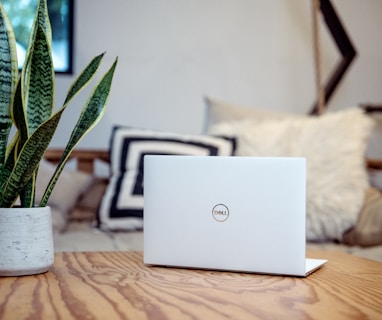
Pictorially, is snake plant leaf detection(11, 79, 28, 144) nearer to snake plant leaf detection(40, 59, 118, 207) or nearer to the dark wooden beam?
snake plant leaf detection(40, 59, 118, 207)

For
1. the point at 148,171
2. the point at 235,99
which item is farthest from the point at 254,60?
the point at 148,171

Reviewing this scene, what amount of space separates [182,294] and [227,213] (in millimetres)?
183

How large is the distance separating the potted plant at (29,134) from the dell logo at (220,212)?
222 millimetres

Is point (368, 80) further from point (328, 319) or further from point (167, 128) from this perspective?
point (328, 319)

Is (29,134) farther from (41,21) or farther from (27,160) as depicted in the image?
(41,21)

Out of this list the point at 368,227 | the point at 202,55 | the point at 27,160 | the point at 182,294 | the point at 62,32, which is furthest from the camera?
the point at 202,55

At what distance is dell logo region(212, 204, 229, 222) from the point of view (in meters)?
0.92

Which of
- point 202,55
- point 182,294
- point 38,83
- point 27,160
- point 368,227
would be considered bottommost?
point 368,227

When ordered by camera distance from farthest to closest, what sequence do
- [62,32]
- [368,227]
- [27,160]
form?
[62,32] → [368,227] → [27,160]

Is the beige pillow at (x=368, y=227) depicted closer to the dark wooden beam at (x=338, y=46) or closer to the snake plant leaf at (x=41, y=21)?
the dark wooden beam at (x=338, y=46)

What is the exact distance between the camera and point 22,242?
34.8 inches

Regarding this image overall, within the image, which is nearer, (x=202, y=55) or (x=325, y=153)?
(x=325, y=153)

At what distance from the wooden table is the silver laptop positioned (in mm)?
23

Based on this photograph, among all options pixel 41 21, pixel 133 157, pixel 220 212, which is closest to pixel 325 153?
pixel 133 157
